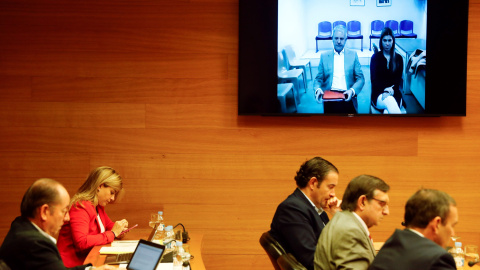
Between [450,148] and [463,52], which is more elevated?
[463,52]

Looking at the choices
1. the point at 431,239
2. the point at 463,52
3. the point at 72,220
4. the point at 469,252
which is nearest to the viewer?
the point at 431,239

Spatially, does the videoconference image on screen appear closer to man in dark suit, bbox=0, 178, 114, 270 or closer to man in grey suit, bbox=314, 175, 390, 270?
man in grey suit, bbox=314, 175, 390, 270

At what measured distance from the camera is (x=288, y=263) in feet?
9.98

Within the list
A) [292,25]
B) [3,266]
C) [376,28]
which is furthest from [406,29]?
[3,266]

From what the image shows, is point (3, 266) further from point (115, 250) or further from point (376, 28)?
point (376, 28)

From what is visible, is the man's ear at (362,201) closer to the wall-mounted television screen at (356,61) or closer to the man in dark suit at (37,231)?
the man in dark suit at (37,231)

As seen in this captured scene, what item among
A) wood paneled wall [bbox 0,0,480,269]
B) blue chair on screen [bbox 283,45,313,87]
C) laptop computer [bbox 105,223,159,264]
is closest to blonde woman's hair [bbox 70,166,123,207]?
laptop computer [bbox 105,223,159,264]

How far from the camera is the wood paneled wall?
4.93 meters

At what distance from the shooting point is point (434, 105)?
4.96 metres

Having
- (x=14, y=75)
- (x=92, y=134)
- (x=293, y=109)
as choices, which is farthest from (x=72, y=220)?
(x=293, y=109)

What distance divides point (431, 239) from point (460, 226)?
9.44 ft

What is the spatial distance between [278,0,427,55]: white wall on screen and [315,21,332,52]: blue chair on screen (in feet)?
0.10

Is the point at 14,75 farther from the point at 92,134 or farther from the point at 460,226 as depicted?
the point at 460,226

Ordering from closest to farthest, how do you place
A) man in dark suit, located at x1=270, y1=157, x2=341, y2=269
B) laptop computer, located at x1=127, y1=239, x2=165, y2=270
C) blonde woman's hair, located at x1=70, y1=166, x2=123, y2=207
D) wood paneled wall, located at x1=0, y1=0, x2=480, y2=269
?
laptop computer, located at x1=127, y1=239, x2=165, y2=270 → man in dark suit, located at x1=270, y1=157, x2=341, y2=269 → blonde woman's hair, located at x1=70, y1=166, x2=123, y2=207 → wood paneled wall, located at x1=0, y1=0, x2=480, y2=269
